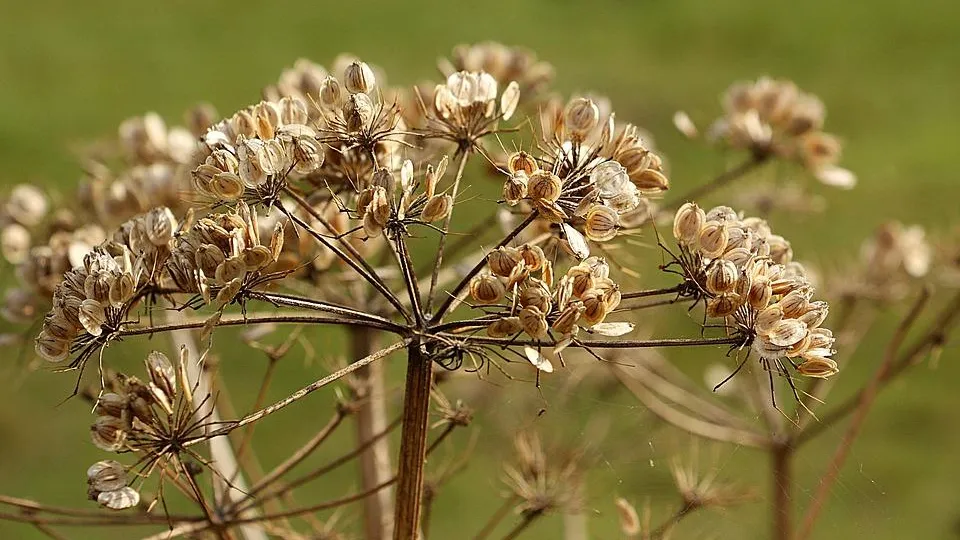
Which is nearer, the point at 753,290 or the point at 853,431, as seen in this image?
the point at 753,290

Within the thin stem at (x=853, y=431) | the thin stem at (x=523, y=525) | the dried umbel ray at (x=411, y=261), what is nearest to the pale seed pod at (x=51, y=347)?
the dried umbel ray at (x=411, y=261)

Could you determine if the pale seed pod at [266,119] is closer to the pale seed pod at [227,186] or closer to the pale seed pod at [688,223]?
the pale seed pod at [227,186]

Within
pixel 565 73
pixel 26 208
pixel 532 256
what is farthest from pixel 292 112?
pixel 565 73

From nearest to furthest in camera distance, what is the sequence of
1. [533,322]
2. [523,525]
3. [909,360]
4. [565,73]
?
[533,322] → [523,525] → [909,360] → [565,73]

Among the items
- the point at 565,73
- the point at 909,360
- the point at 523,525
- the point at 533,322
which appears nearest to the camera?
the point at 533,322

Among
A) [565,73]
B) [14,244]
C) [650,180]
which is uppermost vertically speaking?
[565,73]

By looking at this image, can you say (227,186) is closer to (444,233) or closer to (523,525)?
(444,233)

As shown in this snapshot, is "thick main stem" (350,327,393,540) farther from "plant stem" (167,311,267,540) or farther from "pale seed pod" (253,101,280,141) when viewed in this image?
"pale seed pod" (253,101,280,141)

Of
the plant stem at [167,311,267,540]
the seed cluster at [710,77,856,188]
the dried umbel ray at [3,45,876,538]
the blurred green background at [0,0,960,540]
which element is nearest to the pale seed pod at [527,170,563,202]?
the dried umbel ray at [3,45,876,538]
